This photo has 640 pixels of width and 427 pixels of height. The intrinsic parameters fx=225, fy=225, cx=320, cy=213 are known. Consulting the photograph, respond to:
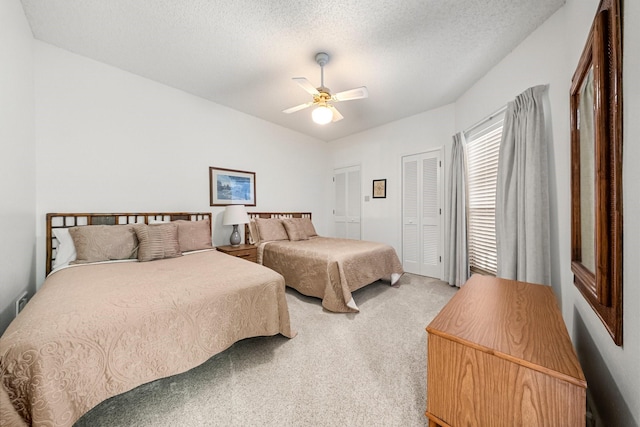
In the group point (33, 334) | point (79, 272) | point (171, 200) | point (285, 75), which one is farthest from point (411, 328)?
A: point (171, 200)

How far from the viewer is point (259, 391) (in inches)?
56.6

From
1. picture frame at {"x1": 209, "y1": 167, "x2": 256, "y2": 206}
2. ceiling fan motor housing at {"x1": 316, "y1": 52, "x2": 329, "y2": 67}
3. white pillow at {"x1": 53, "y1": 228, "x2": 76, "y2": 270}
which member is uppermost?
ceiling fan motor housing at {"x1": 316, "y1": 52, "x2": 329, "y2": 67}

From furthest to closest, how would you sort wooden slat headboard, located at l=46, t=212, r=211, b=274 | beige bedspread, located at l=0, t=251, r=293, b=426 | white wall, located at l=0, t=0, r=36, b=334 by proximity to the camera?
1. wooden slat headboard, located at l=46, t=212, r=211, b=274
2. white wall, located at l=0, t=0, r=36, b=334
3. beige bedspread, located at l=0, t=251, r=293, b=426

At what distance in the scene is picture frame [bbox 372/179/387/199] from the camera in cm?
433

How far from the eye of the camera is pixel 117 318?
114 cm

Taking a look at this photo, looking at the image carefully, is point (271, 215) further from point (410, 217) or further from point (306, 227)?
point (410, 217)

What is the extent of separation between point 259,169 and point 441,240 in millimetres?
3346

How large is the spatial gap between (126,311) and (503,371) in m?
1.73

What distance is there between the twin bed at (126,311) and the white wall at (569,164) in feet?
5.67

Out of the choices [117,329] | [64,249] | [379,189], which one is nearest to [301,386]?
[117,329]

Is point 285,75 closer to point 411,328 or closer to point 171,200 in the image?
point 171,200

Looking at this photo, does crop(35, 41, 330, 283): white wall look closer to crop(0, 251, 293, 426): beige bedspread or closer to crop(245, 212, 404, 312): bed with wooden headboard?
crop(245, 212, 404, 312): bed with wooden headboard

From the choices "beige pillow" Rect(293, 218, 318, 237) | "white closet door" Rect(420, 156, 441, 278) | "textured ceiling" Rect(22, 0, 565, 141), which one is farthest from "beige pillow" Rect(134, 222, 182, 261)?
"white closet door" Rect(420, 156, 441, 278)

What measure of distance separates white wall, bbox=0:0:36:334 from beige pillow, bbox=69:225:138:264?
0.33m
